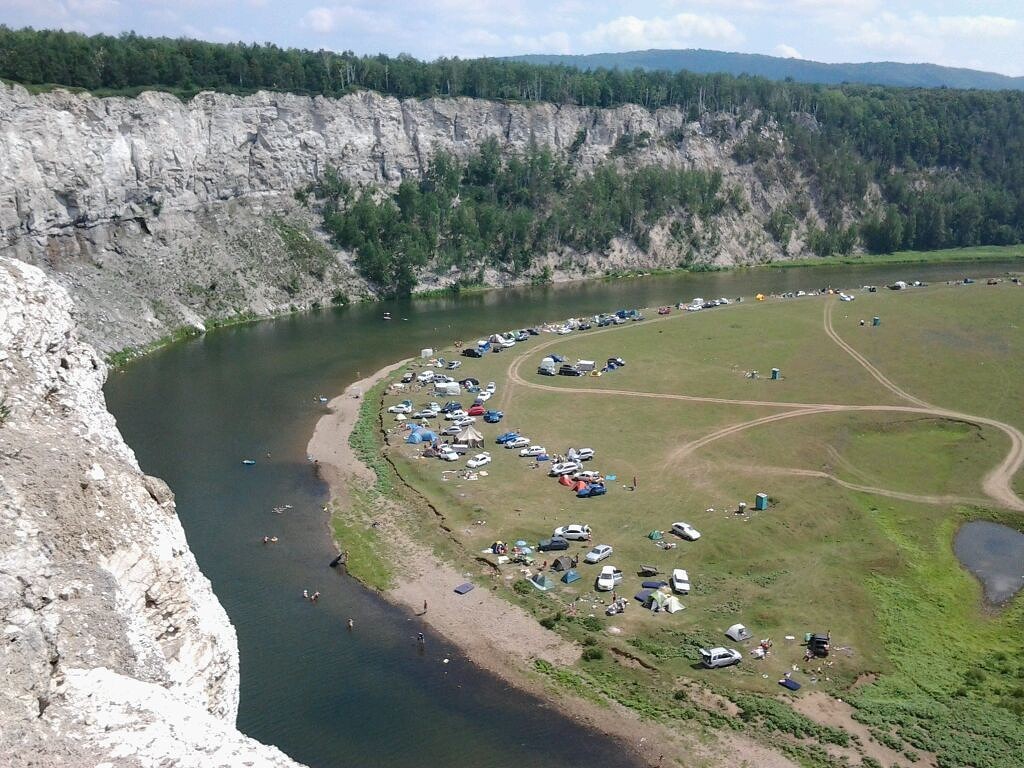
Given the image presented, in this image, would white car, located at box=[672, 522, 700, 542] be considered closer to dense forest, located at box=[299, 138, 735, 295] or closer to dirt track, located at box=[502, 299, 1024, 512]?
dirt track, located at box=[502, 299, 1024, 512]

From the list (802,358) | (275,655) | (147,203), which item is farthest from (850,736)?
(147,203)

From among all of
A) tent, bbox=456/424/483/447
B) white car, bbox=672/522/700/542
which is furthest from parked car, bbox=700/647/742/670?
tent, bbox=456/424/483/447

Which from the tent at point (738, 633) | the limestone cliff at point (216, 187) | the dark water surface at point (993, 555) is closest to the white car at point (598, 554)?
the tent at point (738, 633)

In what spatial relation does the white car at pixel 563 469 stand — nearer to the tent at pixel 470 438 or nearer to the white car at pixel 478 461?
the white car at pixel 478 461

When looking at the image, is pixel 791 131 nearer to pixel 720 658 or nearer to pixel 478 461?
pixel 478 461

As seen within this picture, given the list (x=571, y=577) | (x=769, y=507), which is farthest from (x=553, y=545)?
(x=769, y=507)
